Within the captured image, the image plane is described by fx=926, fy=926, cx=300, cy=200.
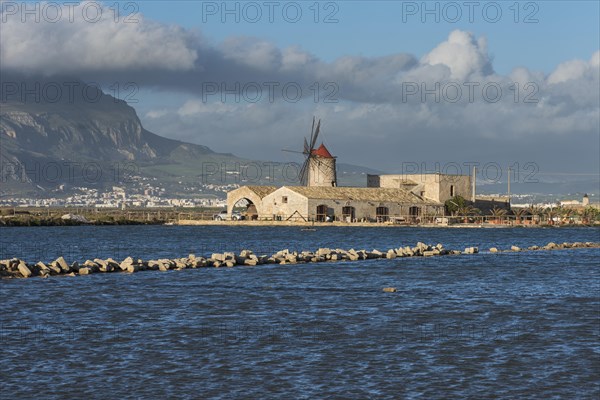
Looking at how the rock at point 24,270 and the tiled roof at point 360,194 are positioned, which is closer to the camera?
the rock at point 24,270

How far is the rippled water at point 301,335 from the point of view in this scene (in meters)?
15.1

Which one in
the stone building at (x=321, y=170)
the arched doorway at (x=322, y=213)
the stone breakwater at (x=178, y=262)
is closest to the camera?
the stone breakwater at (x=178, y=262)

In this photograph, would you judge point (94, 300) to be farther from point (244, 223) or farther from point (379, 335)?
point (244, 223)

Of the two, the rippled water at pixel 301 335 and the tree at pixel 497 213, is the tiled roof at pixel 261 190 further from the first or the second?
the rippled water at pixel 301 335

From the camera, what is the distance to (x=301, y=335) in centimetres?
1984

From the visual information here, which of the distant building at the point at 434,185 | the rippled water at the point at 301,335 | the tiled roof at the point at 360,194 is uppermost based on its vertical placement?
the distant building at the point at 434,185

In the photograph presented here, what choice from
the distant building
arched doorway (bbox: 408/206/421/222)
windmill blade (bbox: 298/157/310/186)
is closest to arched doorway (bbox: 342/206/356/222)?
arched doorway (bbox: 408/206/421/222)

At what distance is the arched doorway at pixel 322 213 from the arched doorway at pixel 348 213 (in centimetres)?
181

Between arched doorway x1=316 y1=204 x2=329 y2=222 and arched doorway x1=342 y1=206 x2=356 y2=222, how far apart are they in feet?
5.95

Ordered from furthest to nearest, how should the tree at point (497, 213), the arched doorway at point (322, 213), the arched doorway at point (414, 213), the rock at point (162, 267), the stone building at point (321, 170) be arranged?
1. the stone building at point (321, 170)
2. the tree at point (497, 213)
3. the arched doorway at point (414, 213)
4. the arched doorway at point (322, 213)
5. the rock at point (162, 267)

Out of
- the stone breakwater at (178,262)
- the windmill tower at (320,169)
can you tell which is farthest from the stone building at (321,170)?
the stone breakwater at (178,262)

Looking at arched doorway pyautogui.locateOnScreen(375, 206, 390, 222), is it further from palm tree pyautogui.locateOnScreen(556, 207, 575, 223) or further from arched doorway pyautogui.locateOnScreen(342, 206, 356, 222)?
palm tree pyautogui.locateOnScreen(556, 207, 575, 223)

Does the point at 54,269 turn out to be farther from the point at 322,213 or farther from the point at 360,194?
the point at 360,194

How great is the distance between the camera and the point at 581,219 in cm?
11094
